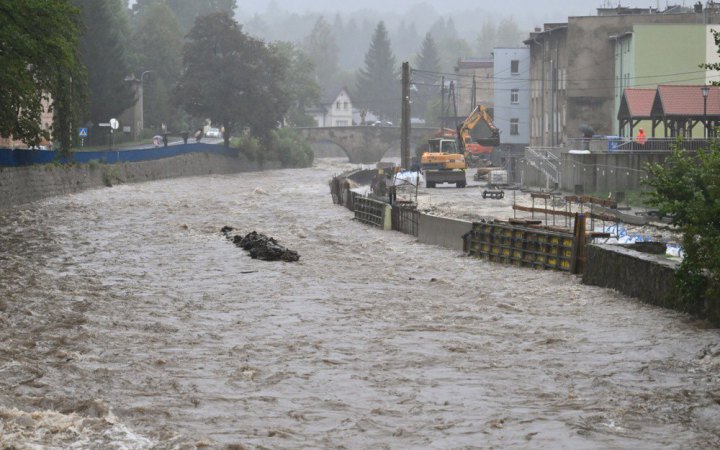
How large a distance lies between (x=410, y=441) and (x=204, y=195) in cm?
6235

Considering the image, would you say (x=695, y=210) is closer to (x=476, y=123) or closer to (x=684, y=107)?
(x=684, y=107)

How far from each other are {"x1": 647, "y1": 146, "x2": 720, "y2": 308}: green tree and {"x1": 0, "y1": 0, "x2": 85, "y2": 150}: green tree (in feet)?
65.9

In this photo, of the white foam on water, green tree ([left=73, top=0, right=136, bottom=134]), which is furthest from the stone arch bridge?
the white foam on water

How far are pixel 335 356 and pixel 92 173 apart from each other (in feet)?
195

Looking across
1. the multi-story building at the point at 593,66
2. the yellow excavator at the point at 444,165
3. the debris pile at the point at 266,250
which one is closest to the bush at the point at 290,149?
the multi-story building at the point at 593,66

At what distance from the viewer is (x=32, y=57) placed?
40.9 metres

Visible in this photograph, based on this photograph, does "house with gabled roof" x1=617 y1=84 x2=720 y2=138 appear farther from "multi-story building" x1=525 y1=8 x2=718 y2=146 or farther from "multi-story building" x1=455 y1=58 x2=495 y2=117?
"multi-story building" x1=455 y1=58 x2=495 y2=117

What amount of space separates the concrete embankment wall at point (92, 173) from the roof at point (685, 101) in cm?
3280

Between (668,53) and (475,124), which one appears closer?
(668,53)

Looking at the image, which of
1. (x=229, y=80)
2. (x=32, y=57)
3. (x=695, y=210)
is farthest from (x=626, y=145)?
(x=229, y=80)

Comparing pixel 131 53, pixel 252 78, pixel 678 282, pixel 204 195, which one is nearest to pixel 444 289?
pixel 678 282

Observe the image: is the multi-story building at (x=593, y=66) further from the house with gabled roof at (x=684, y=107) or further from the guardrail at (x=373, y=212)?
the guardrail at (x=373, y=212)

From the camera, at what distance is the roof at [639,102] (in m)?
75.2

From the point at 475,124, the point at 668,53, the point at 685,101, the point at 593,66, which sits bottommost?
the point at 475,124
